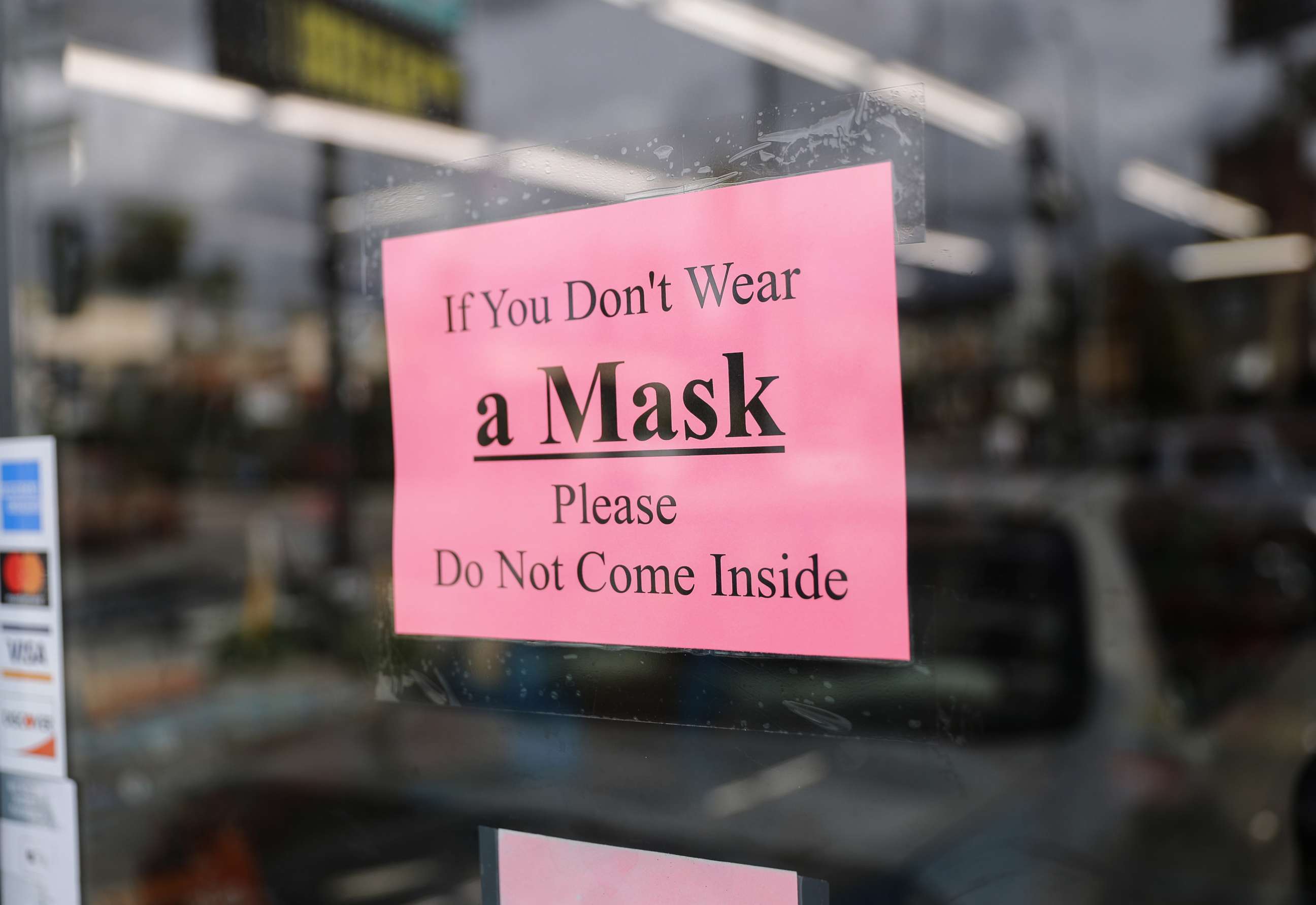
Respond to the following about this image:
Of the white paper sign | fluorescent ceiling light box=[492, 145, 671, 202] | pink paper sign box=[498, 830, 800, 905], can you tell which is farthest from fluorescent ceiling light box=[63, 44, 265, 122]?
pink paper sign box=[498, 830, 800, 905]

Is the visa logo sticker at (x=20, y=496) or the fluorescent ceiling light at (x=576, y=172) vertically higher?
the fluorescent ceiling light at (x=576, y=172)

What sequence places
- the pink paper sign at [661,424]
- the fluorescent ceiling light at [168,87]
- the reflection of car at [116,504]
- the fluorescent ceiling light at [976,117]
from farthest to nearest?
the fluorescent ceiling light at [976,117] → the reflection of car at [116,504] → the fluorescent ceiling light at [168,87] → the pink paper sign at [661,424]

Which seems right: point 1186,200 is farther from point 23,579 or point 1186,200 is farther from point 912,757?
point 23,579

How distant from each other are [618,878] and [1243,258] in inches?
143

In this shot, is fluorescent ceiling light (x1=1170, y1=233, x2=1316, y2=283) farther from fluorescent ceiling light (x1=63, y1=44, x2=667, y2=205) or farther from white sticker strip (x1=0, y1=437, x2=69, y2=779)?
white sticker strip (x1=0, y1=437, x2=69, y2=779)

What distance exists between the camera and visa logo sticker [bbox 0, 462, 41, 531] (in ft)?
3.06

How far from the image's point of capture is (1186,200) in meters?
3.49

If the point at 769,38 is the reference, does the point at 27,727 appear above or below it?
below

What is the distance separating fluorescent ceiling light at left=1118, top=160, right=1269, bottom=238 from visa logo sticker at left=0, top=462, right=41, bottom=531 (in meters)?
3.67

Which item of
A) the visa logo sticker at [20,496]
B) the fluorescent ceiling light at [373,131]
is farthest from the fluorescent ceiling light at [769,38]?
the visa logo sticker at [20,496]

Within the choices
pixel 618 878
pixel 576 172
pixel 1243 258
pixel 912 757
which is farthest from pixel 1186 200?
pixel 618 878

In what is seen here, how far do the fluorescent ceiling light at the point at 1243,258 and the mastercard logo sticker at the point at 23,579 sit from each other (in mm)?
3752

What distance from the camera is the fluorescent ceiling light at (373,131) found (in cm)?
74

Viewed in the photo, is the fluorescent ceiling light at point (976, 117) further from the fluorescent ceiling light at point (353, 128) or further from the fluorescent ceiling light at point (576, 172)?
the fluorescent ceiling light at point (576, 172)
